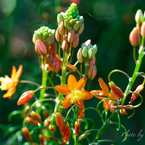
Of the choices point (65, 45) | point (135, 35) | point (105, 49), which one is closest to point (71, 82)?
point (65, 45)

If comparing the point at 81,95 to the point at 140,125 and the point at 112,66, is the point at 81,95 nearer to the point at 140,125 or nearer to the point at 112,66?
the point at 112,66

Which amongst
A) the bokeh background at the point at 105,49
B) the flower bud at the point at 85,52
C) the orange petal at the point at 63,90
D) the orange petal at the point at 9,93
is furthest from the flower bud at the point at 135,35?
the bokeh background at the point at 105,49

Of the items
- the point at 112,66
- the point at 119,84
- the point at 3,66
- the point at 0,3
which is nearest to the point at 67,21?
the point at 119,84

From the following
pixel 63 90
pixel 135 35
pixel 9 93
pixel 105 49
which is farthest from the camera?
pixel 105 49

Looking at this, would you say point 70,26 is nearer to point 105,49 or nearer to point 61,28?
point 61,28

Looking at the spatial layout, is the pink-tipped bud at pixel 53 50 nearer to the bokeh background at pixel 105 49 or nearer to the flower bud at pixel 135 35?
the flower bud at pixel 135 35

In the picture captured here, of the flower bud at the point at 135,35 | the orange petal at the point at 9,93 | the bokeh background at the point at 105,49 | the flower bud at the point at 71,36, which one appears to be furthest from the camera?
the bokeh background at the point at 105,49
